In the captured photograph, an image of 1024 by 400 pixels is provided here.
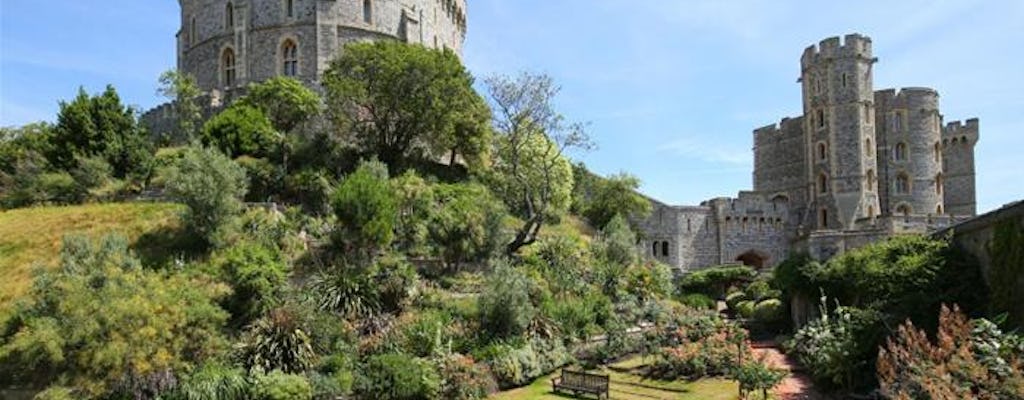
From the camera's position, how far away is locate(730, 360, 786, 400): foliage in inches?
593

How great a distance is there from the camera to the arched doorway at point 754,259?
47719 mm

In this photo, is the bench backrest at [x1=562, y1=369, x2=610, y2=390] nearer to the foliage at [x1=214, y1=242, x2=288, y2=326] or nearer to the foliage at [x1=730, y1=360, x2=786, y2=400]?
the foliage at [x1=730, y1=360, x2=786, y2=400]

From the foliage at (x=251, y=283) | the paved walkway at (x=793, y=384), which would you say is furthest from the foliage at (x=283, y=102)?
the paved walkway at (x=793, y=384)

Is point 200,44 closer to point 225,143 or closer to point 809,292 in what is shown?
point 225,143

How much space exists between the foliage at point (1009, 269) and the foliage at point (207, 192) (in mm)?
20356

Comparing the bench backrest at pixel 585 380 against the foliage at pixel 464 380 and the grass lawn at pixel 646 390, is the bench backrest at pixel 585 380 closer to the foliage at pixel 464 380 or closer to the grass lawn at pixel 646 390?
the grass lawn at pixel 646 390

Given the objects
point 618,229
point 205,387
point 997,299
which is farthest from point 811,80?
point 205,387

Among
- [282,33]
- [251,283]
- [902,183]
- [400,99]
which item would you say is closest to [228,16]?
[282,33]

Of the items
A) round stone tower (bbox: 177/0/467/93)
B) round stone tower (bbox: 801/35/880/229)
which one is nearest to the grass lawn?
round stone tower (bbox: 177/0/467/93)

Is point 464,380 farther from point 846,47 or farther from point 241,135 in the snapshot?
point 846,47

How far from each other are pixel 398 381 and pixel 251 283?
5856mm

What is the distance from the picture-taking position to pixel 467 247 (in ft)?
85.7

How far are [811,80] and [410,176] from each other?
101ft

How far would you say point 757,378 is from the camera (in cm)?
1511
